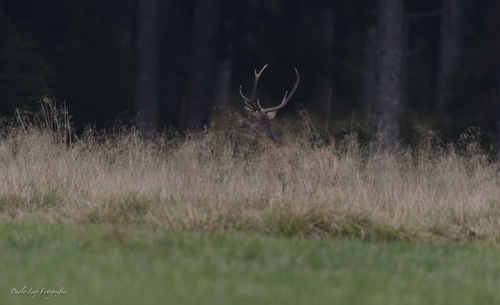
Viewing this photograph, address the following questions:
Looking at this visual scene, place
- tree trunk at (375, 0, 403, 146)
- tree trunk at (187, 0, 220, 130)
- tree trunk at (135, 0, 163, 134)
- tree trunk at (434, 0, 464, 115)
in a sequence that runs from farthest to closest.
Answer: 1. tree trunk at (434, 0, 464, 115)
2. tree trunk at (187, 0, 220, 130)
3. tree trunk at (135, 0, 163, 134)
4. tree trunk at (375, 0, 403, 146)

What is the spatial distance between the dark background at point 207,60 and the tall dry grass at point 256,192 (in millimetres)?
4438

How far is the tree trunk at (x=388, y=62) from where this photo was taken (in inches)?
679

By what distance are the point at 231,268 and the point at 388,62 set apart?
35.3ft

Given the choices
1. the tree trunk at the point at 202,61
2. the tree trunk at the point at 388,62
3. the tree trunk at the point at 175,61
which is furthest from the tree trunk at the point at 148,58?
the tree trunk at the point at 388,62

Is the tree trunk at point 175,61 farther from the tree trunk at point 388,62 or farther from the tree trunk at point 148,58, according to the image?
the tree trunk at point 388,62

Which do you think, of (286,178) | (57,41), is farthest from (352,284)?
(57,41)

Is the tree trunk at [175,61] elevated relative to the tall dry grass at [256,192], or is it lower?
lower

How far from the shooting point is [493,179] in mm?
11484

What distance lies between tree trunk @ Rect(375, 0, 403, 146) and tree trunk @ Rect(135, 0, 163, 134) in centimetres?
640

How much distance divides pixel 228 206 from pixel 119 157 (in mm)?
2695

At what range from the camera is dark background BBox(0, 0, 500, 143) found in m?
19.0

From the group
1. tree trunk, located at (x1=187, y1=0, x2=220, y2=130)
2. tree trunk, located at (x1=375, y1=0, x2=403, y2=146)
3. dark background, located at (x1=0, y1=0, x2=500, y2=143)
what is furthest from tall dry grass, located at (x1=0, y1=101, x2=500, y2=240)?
tree trunk, located at (x1=187, y1=0, x2=220, y2=130)

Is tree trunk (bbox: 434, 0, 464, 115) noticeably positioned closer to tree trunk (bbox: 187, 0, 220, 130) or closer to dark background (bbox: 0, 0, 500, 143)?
dark background (bbox: 0, 0, 500, 143)

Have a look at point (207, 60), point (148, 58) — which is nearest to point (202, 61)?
point (207, 60)
